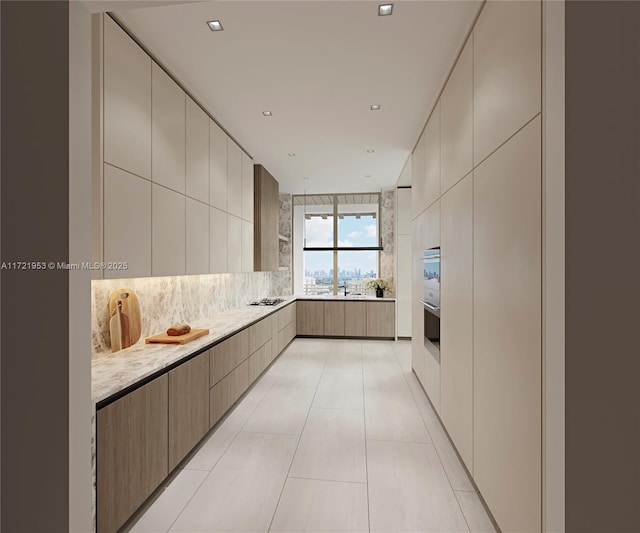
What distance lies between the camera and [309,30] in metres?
2.13

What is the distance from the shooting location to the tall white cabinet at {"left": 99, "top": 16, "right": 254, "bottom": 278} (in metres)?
1.99

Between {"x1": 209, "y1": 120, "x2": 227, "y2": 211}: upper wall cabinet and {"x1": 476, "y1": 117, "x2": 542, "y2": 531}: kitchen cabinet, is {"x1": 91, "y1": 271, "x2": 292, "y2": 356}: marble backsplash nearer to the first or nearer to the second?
{"x1": 209, "y1": 120, "x2": 227, "y2": 211}: upper wall cabinet

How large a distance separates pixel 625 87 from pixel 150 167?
2.49 m

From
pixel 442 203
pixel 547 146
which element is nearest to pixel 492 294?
pixel 547 146

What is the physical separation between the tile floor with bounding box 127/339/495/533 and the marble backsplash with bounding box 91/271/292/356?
40.2 inches

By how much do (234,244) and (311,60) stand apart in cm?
230

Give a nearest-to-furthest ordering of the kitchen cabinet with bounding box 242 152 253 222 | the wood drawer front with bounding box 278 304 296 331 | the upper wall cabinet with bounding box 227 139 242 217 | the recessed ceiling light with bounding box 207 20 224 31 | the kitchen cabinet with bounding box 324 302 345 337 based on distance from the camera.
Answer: the recessed ceiling light with bounding box 207 20 224 31
the upper wall cabinet with bounding box 227 139 242 217
the kitchen cabinet with bounding box 242 152 253 222
the wood drawer front with bounding box 278 304 296 331
the kitchen cabinet with bounding box 324 302 345 337

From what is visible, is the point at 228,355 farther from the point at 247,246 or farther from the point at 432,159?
the point at 432,159

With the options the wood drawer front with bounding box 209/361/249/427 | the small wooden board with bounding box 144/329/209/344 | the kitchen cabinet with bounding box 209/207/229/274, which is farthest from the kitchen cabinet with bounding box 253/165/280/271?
the small wooden board with bounding box 144/329/209/344

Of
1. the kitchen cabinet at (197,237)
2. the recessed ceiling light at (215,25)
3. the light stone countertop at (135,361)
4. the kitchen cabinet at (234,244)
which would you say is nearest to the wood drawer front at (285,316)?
the kitchen cabinet at (234,244)

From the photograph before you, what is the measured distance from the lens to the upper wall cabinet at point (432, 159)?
300cm

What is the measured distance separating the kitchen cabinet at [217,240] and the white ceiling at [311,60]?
0.97 m

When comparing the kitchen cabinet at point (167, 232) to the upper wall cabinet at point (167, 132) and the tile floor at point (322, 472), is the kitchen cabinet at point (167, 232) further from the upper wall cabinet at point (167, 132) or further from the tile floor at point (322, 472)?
the tile floor at point (322, 472)

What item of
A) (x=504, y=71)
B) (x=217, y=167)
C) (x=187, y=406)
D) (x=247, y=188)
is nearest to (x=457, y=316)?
(x=504, y=71)
